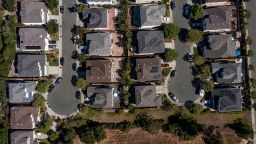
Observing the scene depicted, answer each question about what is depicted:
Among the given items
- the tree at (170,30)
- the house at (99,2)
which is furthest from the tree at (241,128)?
the house at (99,2)

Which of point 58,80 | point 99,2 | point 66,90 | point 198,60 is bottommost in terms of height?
point 66,90

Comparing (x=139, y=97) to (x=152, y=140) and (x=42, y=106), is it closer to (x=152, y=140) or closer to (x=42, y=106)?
(x=152, y=140)

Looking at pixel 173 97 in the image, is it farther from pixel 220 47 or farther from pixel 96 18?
pixel 96 18

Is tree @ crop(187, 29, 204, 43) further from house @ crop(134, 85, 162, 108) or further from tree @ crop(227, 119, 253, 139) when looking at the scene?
tree @ crop(227, 119, 253, 139)

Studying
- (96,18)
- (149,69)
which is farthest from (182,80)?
(96,18)

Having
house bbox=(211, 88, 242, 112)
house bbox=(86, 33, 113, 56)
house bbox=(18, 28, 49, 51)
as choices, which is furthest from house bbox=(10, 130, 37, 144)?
house bbox=(211, 88, 242, 112)

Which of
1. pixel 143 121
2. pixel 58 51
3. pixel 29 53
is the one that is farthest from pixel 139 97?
pixel 29 53
